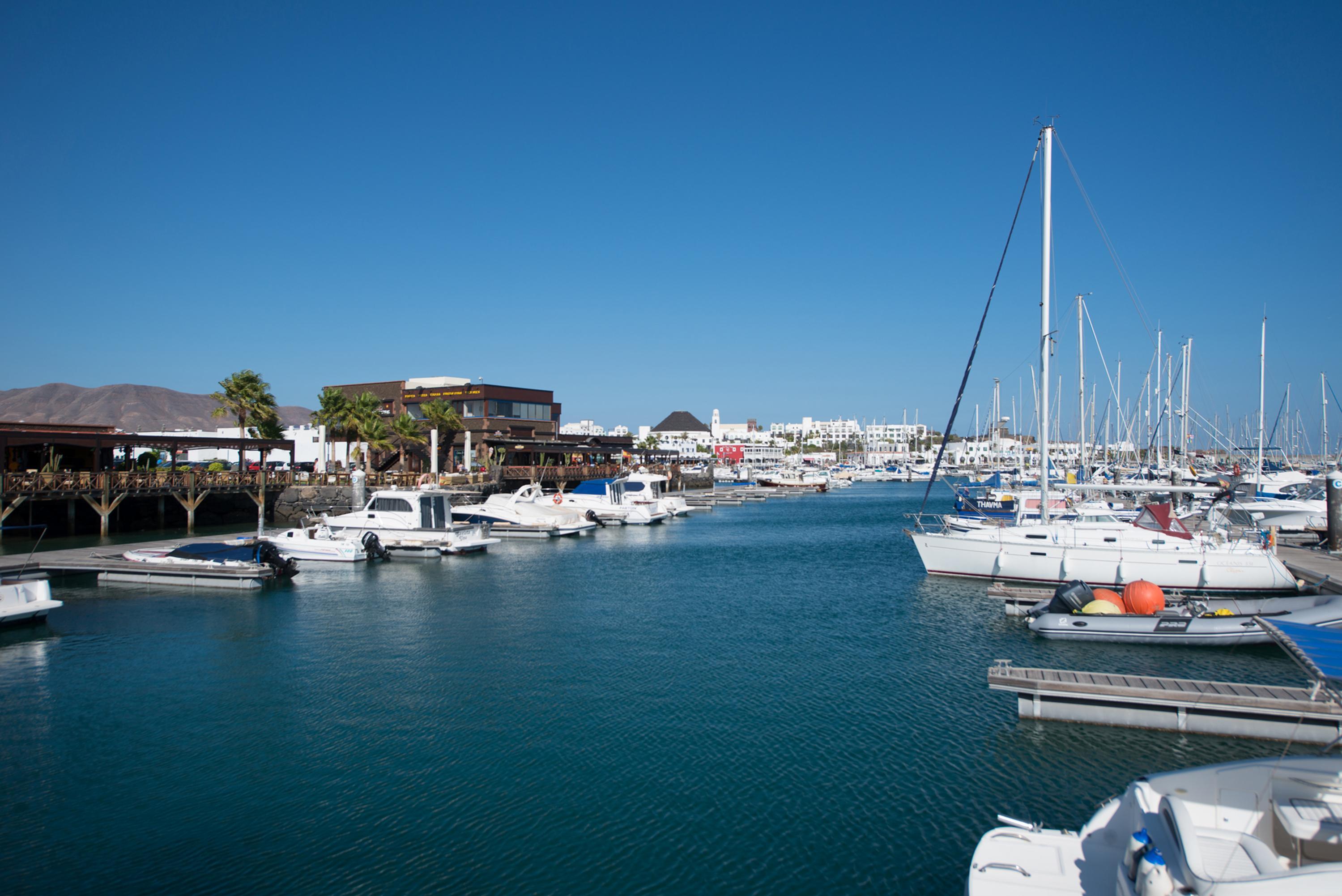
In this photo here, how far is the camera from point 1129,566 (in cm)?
2778

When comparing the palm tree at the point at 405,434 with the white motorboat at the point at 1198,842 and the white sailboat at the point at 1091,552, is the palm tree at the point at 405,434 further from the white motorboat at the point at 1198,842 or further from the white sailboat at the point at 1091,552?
the white motorboat at the point at 1198,842

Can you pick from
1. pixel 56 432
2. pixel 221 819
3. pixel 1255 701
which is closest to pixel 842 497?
pixel 56 432

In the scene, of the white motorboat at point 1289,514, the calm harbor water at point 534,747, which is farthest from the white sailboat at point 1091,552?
the white motorboat at point 1289,514

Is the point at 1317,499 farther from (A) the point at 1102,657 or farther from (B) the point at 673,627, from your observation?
(B) the point at 673,627

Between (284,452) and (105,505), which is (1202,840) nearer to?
(105,505)

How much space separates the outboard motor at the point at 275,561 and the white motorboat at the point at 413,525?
7.11 meters

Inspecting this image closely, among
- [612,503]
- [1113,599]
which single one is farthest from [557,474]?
[1113,599]

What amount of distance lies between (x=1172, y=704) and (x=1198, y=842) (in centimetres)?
864

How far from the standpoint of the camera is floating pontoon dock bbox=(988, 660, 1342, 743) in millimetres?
14727

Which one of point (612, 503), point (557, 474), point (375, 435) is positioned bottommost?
point (612, 503)

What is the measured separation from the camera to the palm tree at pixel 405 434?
7438cm

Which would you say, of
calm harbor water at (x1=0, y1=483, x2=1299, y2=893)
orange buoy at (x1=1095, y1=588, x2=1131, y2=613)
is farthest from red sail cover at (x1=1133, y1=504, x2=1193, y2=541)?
calm harbor water at (x1=0, y1=483, x2=1299, y2=893)

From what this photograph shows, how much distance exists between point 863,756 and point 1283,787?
7125 mm

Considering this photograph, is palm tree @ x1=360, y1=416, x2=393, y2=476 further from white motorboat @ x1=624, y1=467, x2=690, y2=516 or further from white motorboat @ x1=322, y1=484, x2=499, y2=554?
white motorboat @ x1=322, y1=484, x2=499, y2=554
